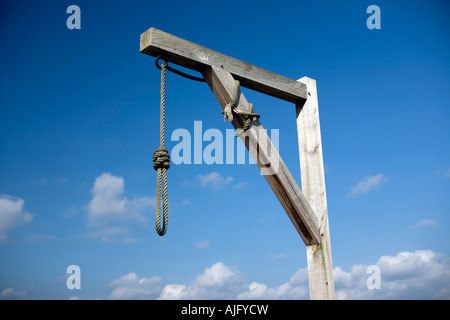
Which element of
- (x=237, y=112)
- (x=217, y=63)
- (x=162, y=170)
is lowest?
(x=162, y=170)

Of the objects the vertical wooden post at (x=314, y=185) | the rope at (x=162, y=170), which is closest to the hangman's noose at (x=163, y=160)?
the rope at (x=162, y=170)

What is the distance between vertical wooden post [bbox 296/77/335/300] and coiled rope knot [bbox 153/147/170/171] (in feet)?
3.40

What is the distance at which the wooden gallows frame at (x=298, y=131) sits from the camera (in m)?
2.44

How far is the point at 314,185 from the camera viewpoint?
2842mm

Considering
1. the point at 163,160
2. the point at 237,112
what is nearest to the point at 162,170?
the point at 163,160

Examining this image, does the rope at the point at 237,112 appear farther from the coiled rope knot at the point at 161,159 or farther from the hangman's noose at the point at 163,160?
the coiled rope knot at the point at 161,159

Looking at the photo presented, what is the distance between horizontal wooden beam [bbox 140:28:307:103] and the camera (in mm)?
2330

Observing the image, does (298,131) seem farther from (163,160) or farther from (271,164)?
(163,160)

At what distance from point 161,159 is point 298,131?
114cm
